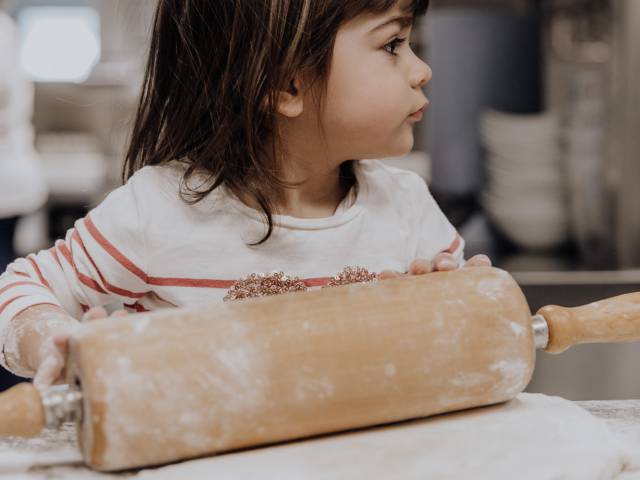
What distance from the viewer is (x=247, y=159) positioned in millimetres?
900

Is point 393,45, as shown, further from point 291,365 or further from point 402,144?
point 291,365

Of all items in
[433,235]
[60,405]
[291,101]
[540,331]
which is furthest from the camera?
[433,235]

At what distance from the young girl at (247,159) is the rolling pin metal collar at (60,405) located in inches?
8.8

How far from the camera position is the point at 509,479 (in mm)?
547

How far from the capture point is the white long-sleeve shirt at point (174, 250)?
0.85m

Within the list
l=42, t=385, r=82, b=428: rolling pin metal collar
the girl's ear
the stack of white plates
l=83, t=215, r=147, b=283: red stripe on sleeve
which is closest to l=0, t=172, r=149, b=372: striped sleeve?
l=83, t=215, r=147, b=283: red stripe on sleeve

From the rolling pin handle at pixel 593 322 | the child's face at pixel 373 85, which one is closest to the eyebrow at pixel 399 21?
the child's face at pixel 373 85

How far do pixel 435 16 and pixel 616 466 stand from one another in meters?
1.77

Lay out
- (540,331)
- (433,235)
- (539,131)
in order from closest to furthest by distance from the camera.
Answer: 1. (540,331)
2. (433,235)
3. (539,131)

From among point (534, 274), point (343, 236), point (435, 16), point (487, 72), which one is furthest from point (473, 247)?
point (343, 236)

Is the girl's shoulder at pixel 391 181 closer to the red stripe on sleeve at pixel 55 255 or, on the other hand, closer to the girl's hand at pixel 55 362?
the red stripe on sleeve at pixel 55 255

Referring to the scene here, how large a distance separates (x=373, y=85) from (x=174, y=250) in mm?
261

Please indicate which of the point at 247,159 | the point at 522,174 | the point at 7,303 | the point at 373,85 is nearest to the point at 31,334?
the point at 7,303

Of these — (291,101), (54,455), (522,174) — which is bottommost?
(522,174)
